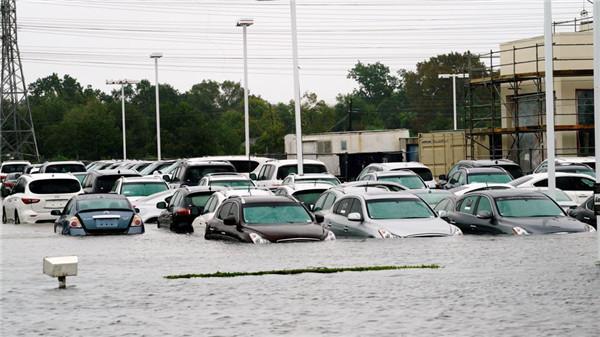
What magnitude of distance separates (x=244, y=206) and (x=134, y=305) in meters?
11.3

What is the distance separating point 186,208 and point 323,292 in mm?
17168

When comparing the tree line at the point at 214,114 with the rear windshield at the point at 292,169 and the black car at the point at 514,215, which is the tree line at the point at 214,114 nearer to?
the rear windshield at the point at 292,169

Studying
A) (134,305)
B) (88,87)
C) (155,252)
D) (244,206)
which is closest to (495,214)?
(244,206)

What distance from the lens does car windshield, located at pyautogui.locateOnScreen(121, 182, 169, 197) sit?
132 ft

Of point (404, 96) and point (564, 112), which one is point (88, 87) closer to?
point (404, 96)

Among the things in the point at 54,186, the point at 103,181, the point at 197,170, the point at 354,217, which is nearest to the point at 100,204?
the point at 354,217

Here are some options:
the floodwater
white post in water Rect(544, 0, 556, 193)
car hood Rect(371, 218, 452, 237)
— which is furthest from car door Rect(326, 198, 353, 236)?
white post in water Rect(544, 0, 556, 193)

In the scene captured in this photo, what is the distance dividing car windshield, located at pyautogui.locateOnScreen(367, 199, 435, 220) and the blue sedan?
281 inches

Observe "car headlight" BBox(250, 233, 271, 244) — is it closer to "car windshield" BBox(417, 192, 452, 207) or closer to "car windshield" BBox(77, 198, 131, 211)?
"car windshield" BBox(77, 198, 131, 211)

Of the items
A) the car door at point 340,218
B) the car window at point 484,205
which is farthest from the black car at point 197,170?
the car window at point 484,205

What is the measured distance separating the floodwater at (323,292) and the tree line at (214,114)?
218 feet

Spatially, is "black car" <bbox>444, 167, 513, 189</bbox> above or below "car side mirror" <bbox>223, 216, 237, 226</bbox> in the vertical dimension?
above

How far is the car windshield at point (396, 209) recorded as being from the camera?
90.3ft

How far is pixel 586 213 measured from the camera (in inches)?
1174
